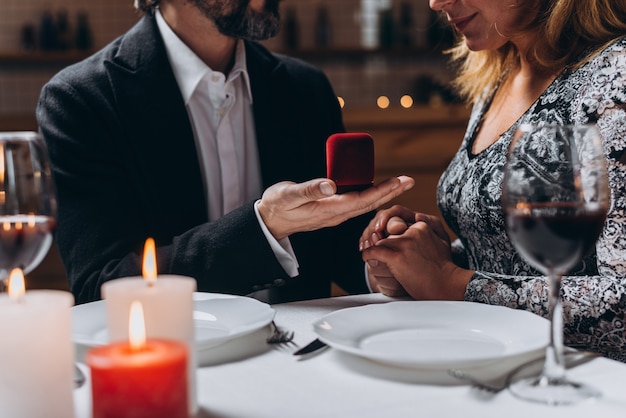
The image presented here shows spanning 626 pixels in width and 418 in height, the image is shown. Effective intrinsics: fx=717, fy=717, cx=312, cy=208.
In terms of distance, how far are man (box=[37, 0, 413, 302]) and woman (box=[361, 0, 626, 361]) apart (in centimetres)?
15

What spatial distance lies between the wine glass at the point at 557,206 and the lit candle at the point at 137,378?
35 centimetres

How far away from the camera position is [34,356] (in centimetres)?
57

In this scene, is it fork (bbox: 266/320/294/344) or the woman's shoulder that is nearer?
fork (bbox: 266/320/294/344)

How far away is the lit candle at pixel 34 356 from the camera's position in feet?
1.87

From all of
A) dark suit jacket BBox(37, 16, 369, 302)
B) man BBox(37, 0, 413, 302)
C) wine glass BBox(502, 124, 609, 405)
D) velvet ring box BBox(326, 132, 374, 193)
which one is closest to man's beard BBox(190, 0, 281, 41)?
man BBox(37, 0, 413, 302)

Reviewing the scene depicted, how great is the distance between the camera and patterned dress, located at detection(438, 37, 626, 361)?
3.35 feet

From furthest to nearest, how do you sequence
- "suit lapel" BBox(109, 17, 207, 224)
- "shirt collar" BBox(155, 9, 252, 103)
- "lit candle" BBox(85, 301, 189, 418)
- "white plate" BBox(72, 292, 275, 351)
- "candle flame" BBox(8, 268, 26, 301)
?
"shirt collar" BBox(155, 9, 252, 103) < "suit lapel" BBox(109, 17, 207, 224) < "white plate" BBox(72, 292, 275, 351) < "candle flame" BBox(8, 268, 26, 301) < "lit candle" BBox(85, 301, 189, 418)

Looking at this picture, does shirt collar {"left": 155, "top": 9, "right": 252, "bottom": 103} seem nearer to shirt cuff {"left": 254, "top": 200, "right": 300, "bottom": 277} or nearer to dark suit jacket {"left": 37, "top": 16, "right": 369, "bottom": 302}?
dark suit jacket {"left": 37, "top": 16, "right": 369, "bottom": 302}

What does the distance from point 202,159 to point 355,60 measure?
2493 millimetres

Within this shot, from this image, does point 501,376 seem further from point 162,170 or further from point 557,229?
point 162,170

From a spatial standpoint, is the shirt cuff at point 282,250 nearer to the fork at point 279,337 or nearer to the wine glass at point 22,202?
the fork at point 279,337

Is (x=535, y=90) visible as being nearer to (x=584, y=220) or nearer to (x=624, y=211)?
(x=624, y=211)

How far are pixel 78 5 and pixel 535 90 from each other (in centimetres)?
302

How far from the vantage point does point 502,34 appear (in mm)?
1447
